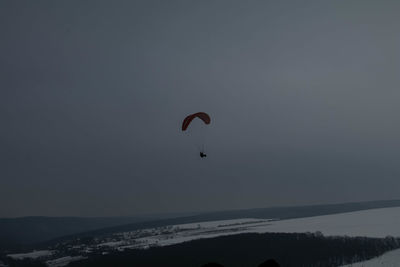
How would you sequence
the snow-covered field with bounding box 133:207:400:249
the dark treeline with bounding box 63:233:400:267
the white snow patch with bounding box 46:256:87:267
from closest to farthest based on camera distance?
the dark treeline with bounding box 63:233:400:267, the white snow patch with bounding box 46:256:87:267, the snow-covered field with bounding box 133:207:400:249

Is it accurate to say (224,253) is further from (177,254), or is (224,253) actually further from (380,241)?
(380,241)

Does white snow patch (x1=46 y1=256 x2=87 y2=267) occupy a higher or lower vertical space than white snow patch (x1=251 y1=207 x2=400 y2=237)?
lower

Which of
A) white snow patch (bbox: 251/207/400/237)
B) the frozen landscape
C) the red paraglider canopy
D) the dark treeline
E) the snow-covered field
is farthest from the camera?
the snow-covered field

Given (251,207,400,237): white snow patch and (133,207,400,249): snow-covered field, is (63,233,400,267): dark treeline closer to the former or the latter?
(133,207,400,249): snow-covered field

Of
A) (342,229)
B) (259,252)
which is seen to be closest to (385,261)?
(259,252)

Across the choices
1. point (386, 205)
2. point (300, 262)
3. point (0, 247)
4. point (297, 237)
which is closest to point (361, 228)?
point (297, 237)

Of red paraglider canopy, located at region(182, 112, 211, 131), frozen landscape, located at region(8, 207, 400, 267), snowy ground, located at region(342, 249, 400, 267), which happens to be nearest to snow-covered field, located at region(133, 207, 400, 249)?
frozen landscape, located at region(8, 207, 400, 267)

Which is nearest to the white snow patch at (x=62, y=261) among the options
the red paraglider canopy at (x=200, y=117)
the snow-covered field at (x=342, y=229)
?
the snow-covered field at (x=342, y=229)

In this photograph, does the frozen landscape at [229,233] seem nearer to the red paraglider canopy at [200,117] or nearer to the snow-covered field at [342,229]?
the snow-covered field at [342,229]

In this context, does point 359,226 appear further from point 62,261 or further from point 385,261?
point 62,261
